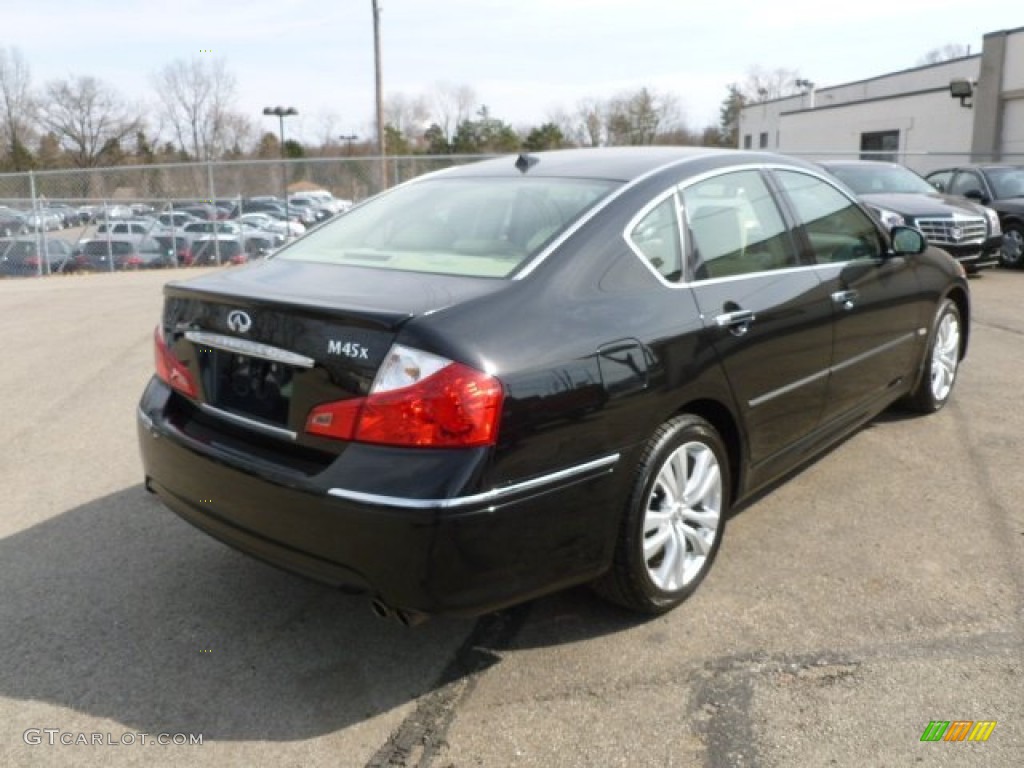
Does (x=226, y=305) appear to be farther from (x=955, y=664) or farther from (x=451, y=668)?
(x=955, y=664)

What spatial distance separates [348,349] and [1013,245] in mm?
13689

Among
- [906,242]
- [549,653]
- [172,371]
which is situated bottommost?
[549,653]

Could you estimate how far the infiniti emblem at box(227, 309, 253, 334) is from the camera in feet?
9.18

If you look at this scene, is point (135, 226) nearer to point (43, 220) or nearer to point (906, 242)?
point (43, 220)

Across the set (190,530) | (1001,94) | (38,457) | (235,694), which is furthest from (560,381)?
(1001,94)

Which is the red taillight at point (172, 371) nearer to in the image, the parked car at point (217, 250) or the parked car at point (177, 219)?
the parked car at point (217, 250)

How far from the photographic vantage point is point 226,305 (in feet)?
9.51

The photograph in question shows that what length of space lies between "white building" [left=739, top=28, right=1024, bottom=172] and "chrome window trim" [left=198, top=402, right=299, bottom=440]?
70.6 ft

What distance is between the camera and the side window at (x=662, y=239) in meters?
3.13

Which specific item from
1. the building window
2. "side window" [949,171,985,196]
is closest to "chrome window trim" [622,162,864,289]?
"side window" [949,171,985,196]

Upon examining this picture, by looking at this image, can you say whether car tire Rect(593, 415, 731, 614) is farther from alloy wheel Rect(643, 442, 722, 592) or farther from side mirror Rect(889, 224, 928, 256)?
side mirror Rect(889, 224, 928, 256)

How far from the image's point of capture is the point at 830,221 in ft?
14.0

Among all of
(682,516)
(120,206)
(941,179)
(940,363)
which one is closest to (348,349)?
(682,516)

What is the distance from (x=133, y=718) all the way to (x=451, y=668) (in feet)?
3.18
